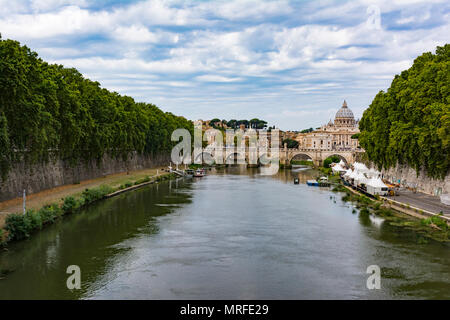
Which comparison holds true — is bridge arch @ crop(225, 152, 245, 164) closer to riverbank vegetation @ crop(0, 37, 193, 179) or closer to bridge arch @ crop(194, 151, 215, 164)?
bridge arch @ crop(194, 151, 215, 164)

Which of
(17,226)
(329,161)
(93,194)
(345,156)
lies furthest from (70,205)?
(345,156)

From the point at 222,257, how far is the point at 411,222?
13.7 metres

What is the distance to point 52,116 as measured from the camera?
34844 millimetres

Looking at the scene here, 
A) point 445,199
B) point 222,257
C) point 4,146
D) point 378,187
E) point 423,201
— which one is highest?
point 4,146

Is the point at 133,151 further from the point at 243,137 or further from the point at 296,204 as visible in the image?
the point at 243,137

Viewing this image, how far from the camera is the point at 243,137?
131 meters

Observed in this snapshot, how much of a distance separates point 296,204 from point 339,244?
14921 millimetres

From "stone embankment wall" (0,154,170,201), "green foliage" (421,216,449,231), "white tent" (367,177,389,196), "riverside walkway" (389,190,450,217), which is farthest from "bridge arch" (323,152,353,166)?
"green foliage" (421,216,449,231)

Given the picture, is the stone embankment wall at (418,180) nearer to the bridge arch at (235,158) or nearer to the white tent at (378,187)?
the white tent at (378,187)

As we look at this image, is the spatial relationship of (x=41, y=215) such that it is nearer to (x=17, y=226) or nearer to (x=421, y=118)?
(x=17, y=226)

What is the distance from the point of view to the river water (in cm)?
1648

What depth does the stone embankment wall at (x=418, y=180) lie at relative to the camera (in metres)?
36.1
